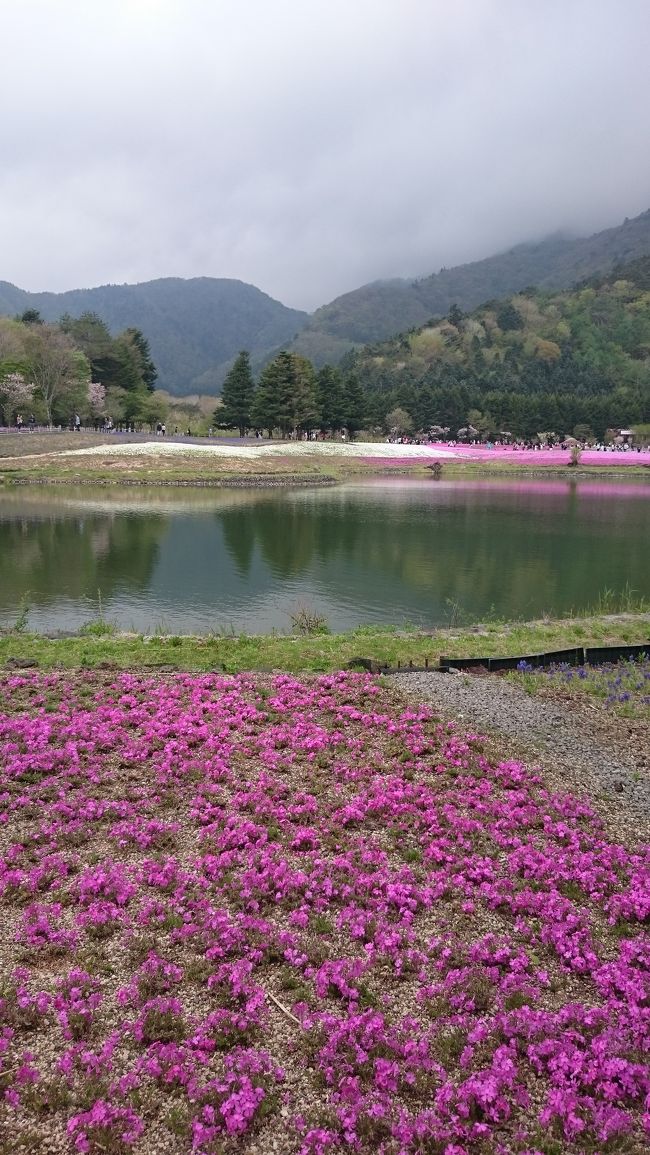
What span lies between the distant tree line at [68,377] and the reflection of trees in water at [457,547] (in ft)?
161

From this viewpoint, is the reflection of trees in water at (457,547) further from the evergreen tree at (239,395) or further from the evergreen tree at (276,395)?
the evergreen tree at (239,395)

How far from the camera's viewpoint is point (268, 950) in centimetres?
615

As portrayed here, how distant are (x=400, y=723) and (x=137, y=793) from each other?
4.44 meters

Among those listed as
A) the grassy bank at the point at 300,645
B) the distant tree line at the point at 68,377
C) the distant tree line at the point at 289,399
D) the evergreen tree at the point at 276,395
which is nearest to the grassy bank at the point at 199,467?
the evergreen tree at the point at 276,395

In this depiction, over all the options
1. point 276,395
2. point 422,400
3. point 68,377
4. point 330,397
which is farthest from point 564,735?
point 422,400

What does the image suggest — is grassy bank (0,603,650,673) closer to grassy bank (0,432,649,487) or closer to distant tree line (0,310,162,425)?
grassy bank (0,432,649,487)

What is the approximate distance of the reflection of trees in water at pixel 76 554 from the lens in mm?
23891

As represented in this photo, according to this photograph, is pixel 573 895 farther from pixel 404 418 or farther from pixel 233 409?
pixel 404 418

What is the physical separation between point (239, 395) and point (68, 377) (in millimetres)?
24027

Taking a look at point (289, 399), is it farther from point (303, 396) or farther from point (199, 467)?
point (199, 467)

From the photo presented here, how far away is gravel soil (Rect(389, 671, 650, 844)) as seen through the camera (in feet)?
29.4

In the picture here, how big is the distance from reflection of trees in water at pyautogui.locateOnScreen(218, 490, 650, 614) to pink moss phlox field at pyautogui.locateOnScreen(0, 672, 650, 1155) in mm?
13750

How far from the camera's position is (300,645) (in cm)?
1648

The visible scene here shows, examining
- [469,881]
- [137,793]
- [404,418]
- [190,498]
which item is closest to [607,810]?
[469,881]
